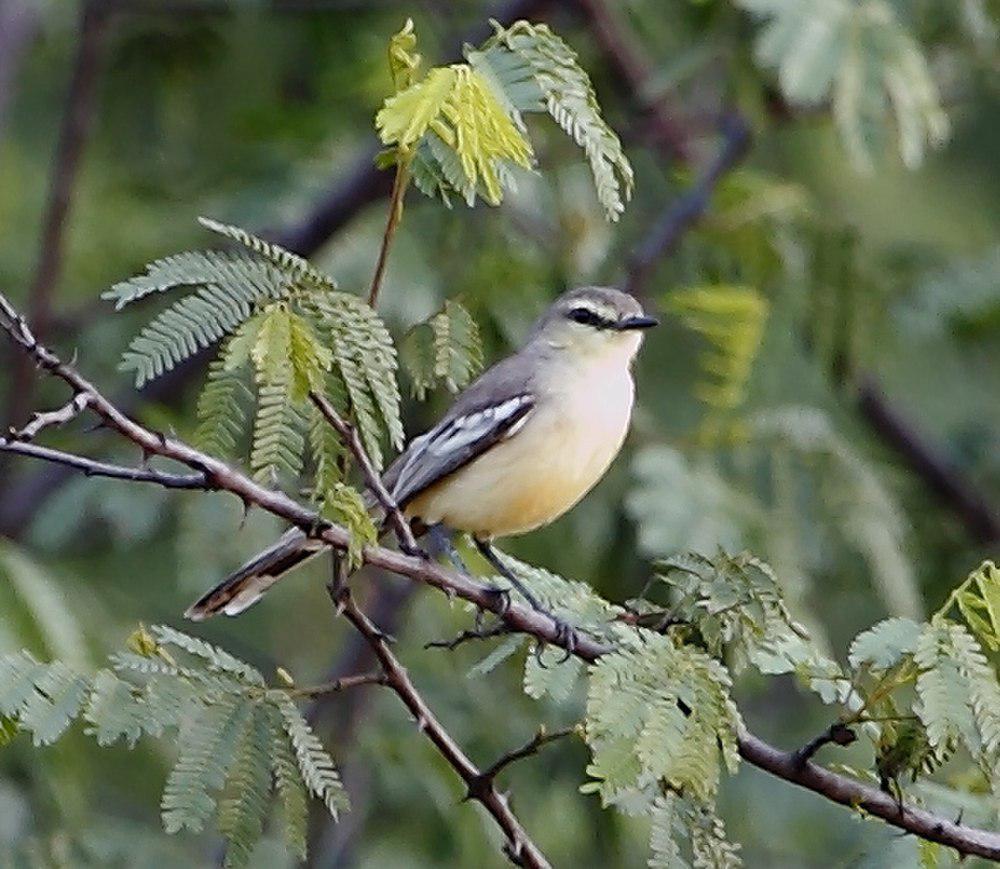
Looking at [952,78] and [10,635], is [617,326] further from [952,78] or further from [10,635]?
[952,78]

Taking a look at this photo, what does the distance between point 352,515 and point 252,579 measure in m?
1.23

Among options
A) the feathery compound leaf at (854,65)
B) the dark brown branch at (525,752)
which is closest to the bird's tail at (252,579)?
the dark brown branch at (525,752)

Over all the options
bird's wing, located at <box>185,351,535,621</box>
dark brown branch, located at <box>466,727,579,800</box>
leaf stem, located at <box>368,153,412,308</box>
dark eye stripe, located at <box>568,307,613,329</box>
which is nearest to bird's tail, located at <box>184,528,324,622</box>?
bird's wing, located at <box>185,351,535,621</box>

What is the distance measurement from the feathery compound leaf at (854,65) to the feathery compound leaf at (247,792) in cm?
349

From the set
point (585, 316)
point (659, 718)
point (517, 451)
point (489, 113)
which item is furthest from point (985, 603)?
point (585, 316)

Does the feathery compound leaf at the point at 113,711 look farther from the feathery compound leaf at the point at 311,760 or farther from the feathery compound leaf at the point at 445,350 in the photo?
the feathery compound leaf at the point at 445,350

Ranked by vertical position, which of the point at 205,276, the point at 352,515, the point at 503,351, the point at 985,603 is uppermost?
the point at 205,276

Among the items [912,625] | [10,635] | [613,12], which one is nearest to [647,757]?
[912,625]

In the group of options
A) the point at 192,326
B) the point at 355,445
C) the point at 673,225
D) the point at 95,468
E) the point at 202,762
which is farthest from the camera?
the point at 673,225

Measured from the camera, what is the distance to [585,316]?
20.6 feet

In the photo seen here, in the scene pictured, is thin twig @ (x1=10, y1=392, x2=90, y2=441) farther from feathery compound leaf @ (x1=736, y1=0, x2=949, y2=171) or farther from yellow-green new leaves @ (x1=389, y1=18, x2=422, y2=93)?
feathery compound leaf @ (x1=736, y1=0, x2=949, y2=171)

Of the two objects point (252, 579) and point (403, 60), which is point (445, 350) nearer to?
Result: point (403, 60)

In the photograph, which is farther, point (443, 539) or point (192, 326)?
point (443, 539)

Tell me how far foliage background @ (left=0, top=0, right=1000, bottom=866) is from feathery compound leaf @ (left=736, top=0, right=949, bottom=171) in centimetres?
14
